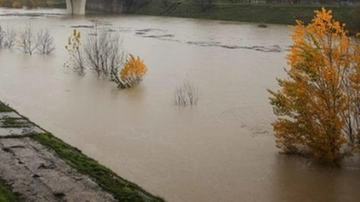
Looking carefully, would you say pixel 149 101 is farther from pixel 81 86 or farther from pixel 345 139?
pixel 345 139

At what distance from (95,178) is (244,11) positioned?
140 ft

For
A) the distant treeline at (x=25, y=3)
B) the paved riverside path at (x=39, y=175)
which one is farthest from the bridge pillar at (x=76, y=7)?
the paved riverside path at (x=39, y=175)

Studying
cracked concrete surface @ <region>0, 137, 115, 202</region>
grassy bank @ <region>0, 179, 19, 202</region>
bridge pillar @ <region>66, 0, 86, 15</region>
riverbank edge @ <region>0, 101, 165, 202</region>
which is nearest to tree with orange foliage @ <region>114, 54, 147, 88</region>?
riverbank edge @ <region>0, 101, 165, 202</region>

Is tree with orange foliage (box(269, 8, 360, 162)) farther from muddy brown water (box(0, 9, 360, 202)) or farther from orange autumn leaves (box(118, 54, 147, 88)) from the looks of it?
orange autumn leaves (box(118, 54, 147, 88))

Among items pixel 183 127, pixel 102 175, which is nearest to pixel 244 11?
pixel 183 127

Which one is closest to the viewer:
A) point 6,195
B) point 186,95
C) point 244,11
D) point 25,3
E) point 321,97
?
point 6,195

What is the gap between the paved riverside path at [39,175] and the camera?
5.70 m

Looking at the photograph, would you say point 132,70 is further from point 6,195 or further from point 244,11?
point 244,11

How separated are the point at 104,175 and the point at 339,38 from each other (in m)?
4.85

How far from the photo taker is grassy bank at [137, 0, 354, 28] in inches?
1636

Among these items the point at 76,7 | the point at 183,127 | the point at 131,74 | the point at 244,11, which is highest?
the point at 244,11

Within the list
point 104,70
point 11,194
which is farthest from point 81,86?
point 11,194

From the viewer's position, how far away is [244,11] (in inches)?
1865

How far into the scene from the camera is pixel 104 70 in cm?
1612
